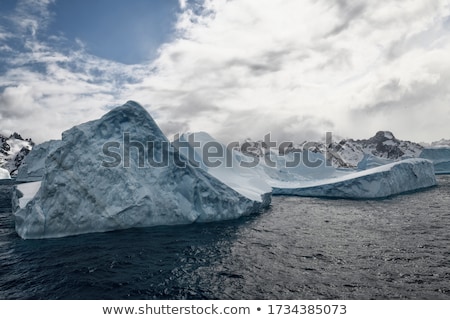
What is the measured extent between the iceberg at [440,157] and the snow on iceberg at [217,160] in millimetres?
61899

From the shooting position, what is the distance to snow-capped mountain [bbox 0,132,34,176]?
389 feet

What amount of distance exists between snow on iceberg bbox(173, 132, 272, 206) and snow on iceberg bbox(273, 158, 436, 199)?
625 cm

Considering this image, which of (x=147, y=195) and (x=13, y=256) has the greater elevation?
(x=147, y=195)

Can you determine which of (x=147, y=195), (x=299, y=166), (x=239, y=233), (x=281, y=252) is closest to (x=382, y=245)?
(x=281, y=252)

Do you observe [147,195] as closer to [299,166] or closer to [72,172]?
[72,172]

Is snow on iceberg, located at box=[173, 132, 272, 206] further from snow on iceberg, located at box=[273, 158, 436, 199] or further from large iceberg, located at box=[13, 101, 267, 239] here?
snow on iceberg, located at box=[273, 158, 436, 199]

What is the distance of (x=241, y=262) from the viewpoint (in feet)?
34.1

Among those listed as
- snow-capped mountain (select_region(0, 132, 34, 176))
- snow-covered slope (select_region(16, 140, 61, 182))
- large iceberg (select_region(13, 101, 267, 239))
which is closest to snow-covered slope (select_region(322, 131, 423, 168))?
snow-covered slope (select_region(16, 140, 61, 182))

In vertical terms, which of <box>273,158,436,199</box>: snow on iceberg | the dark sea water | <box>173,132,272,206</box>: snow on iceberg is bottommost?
the dark sea water

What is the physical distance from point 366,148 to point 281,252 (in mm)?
198135

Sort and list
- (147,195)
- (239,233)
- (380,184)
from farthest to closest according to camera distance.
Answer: (380,184), (147,195), (239,233)

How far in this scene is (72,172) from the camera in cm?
1548

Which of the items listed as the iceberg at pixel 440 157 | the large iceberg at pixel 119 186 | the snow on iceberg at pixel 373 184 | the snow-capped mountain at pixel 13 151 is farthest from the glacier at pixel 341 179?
the snow-capped mountain at pixel 13 151

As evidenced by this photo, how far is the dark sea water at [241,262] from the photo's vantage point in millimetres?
8086
